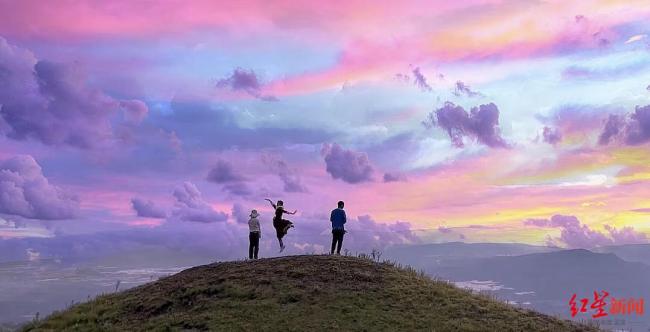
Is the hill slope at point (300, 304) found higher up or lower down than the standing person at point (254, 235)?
lower down

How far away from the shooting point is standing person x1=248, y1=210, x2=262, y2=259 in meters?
29.4

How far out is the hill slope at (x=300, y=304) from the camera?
20703 millimetres

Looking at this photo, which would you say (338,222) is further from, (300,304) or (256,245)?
(300,304)

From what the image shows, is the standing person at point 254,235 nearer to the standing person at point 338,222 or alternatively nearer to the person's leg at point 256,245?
the person's leg at point 256,245

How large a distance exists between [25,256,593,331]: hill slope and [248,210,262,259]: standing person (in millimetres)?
1918

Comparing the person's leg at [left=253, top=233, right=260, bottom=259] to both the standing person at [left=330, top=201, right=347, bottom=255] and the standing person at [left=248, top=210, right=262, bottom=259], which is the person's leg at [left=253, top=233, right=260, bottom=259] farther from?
the standing person at [left=330, top=201, right=347, bottom=255]

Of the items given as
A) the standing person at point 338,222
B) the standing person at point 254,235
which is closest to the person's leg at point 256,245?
the standing person at point 254,235

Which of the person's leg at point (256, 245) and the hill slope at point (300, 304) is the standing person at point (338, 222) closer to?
the hill slope at point (300, 304)

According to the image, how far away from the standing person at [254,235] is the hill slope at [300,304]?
1918mm

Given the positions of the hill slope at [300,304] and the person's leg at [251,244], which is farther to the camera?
the person's leg at [251,244]

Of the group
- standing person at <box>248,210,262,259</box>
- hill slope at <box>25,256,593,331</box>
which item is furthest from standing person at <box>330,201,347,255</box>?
standing person at <box>248,210,262,259</box>

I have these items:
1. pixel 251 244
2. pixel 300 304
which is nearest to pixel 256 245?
pixel 251 244

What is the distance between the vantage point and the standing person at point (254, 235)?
96.4 feet

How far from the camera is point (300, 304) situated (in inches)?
869
